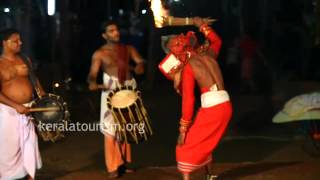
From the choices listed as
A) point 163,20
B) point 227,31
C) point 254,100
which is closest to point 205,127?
point 163,20

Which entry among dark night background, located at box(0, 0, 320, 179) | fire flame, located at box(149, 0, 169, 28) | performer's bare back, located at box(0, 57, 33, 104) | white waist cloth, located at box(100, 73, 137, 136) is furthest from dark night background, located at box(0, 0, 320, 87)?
performer's bare back, located at box(0, 57, 33, 104)

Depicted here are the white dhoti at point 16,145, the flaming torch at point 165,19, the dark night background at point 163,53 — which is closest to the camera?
the white dhoti at point 16,145

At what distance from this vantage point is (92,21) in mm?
14555

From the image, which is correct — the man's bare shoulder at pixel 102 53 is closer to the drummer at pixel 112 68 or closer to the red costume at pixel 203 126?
the drummer at pixel 112 68

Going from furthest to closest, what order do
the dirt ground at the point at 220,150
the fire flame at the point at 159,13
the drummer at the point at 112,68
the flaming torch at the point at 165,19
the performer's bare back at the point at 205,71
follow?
1. the dirt ground at the point at 220,150
2. the drummer at the point at 112,68
3. the fire flame at the point at 159,13
4. the flaming torch at the point at 165,19
5. the performer's bare back at the point at 205,71

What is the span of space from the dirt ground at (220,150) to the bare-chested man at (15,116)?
100 cm

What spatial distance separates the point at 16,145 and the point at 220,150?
357cm

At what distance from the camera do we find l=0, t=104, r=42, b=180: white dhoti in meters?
6.95

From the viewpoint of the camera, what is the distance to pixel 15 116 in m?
6.97

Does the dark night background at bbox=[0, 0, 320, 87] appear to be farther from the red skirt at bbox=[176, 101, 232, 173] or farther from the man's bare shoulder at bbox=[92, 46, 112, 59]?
the red skirt at bbox=[176, 101, 232, 173]

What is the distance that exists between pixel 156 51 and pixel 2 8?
364 cm

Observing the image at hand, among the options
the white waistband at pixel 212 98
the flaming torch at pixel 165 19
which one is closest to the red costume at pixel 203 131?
the white waistband at pixel 212 98

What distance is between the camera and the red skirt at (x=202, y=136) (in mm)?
6633

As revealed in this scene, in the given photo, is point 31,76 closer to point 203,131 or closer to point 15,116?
point 15,116
